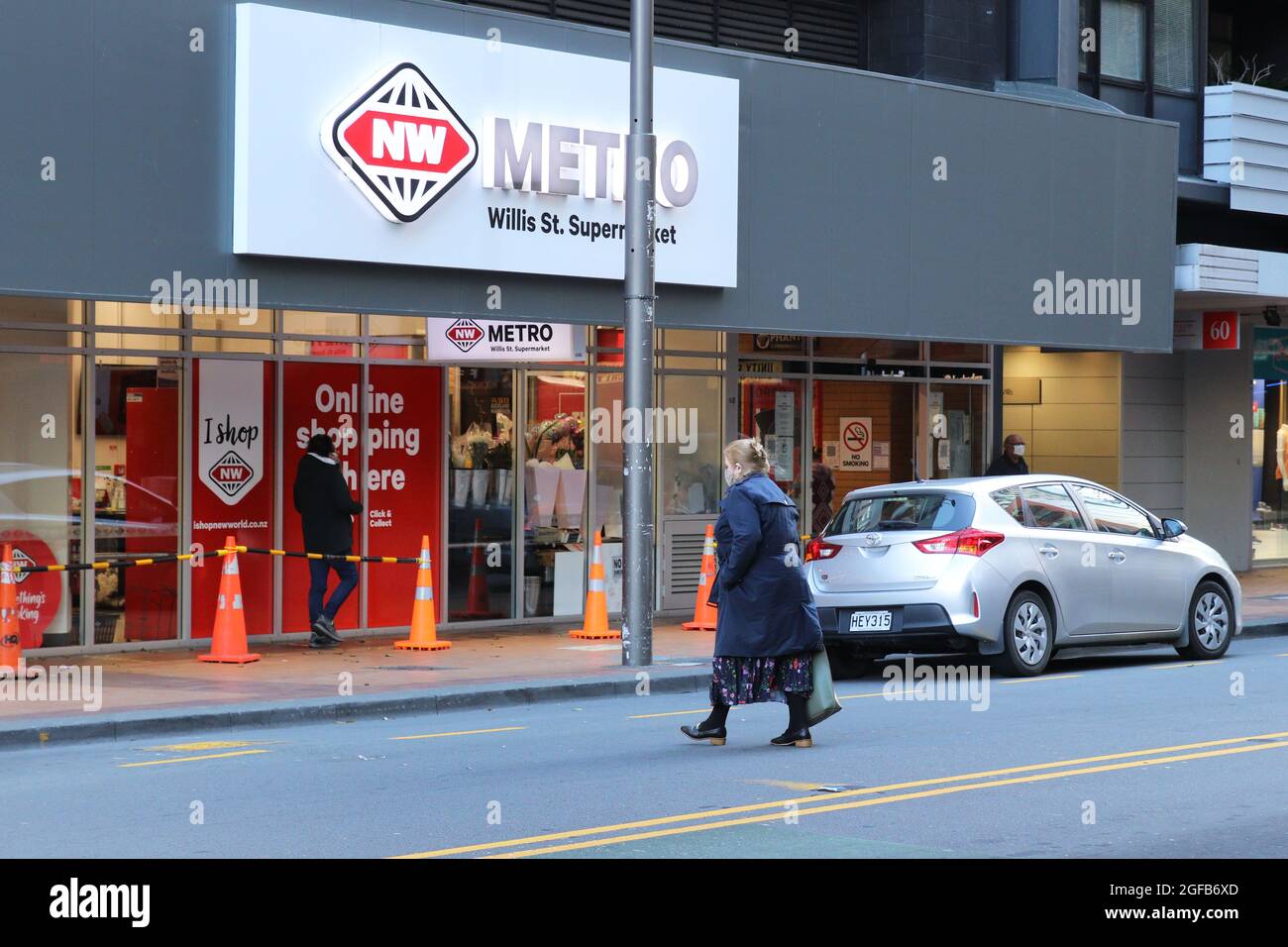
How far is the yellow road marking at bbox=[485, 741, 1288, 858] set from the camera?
25.1 ft

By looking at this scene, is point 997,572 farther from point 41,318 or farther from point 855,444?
point 41,318

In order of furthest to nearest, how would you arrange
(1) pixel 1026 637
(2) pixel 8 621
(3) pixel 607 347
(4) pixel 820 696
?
(3) pixel 607 347, (1) pixel 1026 637, (2) pixel 8 621, (4) pixel 820 696

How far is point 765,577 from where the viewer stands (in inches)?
415

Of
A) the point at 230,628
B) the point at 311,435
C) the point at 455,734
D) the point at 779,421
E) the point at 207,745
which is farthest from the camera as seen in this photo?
the point at 779,421

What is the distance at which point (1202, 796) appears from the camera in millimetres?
8664

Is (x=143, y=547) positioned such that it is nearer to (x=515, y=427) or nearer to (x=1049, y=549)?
(x=515, y=427)

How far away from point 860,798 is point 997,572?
549 cm

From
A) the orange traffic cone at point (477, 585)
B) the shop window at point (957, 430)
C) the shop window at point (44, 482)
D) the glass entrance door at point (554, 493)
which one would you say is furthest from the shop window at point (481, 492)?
the shop window at point (957, 430)

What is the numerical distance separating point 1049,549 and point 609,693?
376 cm

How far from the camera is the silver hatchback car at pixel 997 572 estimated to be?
13930mm

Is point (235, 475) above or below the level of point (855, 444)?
below

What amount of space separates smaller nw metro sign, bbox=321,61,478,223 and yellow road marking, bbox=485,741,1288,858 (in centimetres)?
801

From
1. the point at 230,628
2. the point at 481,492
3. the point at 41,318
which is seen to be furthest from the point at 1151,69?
the point at 41,318

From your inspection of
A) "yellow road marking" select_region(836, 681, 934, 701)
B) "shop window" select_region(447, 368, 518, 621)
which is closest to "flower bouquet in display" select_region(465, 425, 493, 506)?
"shop window" select_region(447, 368, 518, 621)
